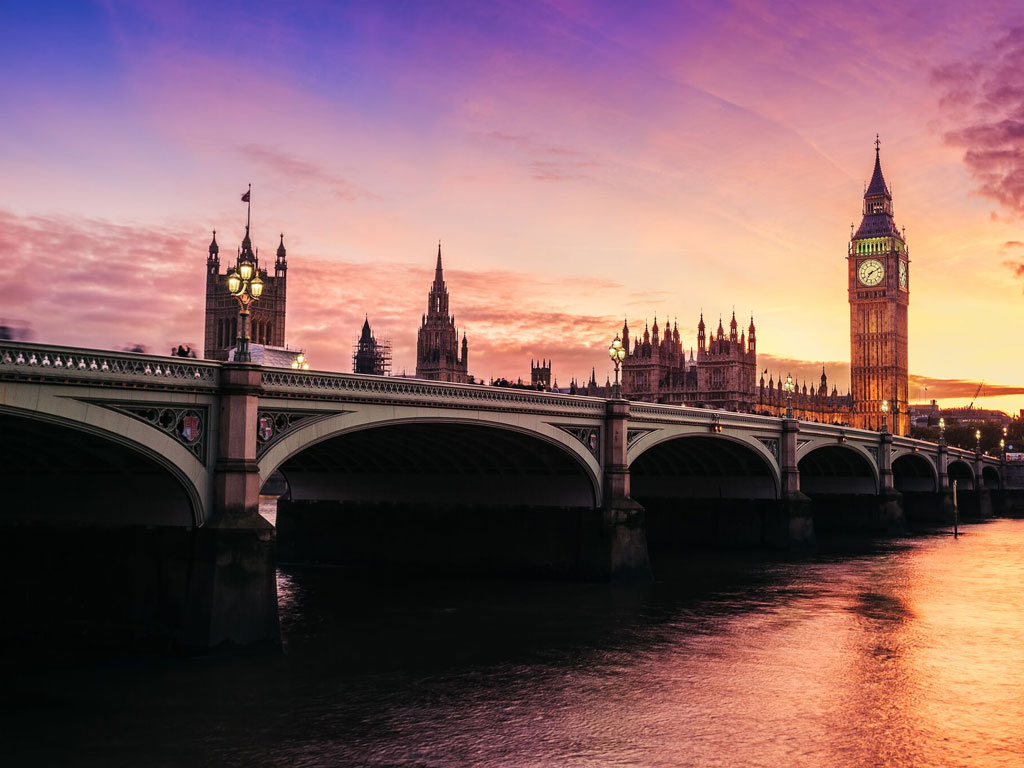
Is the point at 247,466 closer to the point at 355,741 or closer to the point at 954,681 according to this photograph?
the point at 355,741

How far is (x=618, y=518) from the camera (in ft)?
138

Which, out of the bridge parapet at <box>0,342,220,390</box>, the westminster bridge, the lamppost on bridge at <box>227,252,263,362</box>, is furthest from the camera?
the lamppost on bridge at <box>227,252,263,362</box>

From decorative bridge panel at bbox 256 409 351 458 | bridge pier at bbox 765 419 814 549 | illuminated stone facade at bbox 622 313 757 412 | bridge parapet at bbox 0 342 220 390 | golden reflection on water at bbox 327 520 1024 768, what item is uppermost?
illuminated stone facade at bbox 622 313 757 412

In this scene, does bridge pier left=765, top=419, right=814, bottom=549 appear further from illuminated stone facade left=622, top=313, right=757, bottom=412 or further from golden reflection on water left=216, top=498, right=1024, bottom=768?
illuminated stone facade left=622, top=313, right=757, bottom=412

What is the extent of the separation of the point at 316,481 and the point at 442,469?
7012mm

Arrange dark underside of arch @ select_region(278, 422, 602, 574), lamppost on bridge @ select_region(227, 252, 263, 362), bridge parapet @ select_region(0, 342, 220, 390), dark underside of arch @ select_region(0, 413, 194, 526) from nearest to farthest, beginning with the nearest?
bridge parapet @ select_region(0, 342, 220, 390), lamppost on bridge @ select_region(227, 252, 263, 362), dark underside of arch @ select_region(0, 413, 194, 526), dark underside of arch @ select_region(278, 422, 602, 574)

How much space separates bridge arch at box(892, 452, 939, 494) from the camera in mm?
100938

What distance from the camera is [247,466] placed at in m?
27.1

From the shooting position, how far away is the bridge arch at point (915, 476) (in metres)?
101

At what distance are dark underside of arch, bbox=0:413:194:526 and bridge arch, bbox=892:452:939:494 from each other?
84935 millimetres

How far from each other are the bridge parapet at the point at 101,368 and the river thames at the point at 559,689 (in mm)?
7139

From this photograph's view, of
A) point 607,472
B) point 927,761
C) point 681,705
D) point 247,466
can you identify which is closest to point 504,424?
point 607,472

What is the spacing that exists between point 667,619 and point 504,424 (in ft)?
29.6

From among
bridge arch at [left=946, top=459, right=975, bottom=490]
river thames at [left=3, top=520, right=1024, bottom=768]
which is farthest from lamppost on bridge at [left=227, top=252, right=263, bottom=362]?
bridge arch at [left=946, top=459, right=975, bottom=490]
